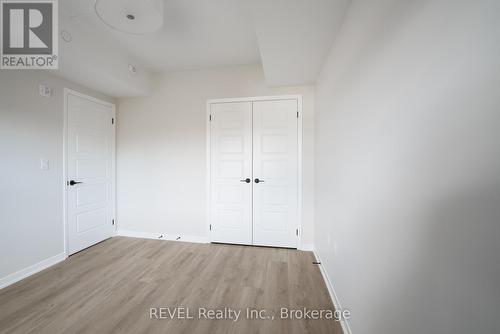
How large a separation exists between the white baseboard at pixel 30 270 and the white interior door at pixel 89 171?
16 centimetres

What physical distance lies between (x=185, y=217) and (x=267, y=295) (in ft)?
5.75

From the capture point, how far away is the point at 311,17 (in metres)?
1.42

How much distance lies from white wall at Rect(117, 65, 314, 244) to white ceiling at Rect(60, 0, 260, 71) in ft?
0.78

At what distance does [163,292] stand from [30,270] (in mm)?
1606

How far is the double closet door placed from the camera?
8.73 ft

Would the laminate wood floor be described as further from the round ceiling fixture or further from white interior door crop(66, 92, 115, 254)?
the round ceiling fixture

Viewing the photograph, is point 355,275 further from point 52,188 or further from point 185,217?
point 52,188

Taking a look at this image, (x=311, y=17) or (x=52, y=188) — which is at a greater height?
(x=311, y=17)

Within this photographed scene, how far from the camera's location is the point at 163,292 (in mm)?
1753

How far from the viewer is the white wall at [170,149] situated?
2818 millimetres

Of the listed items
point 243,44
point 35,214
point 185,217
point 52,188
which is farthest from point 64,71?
point 185,217

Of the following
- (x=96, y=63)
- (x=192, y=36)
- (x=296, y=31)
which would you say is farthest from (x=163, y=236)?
(x=296, y=31)

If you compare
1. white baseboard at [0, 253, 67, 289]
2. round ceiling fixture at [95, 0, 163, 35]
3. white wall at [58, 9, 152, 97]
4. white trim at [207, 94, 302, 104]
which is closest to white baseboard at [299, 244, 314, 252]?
white trim at [207, 94, 302, 104]
